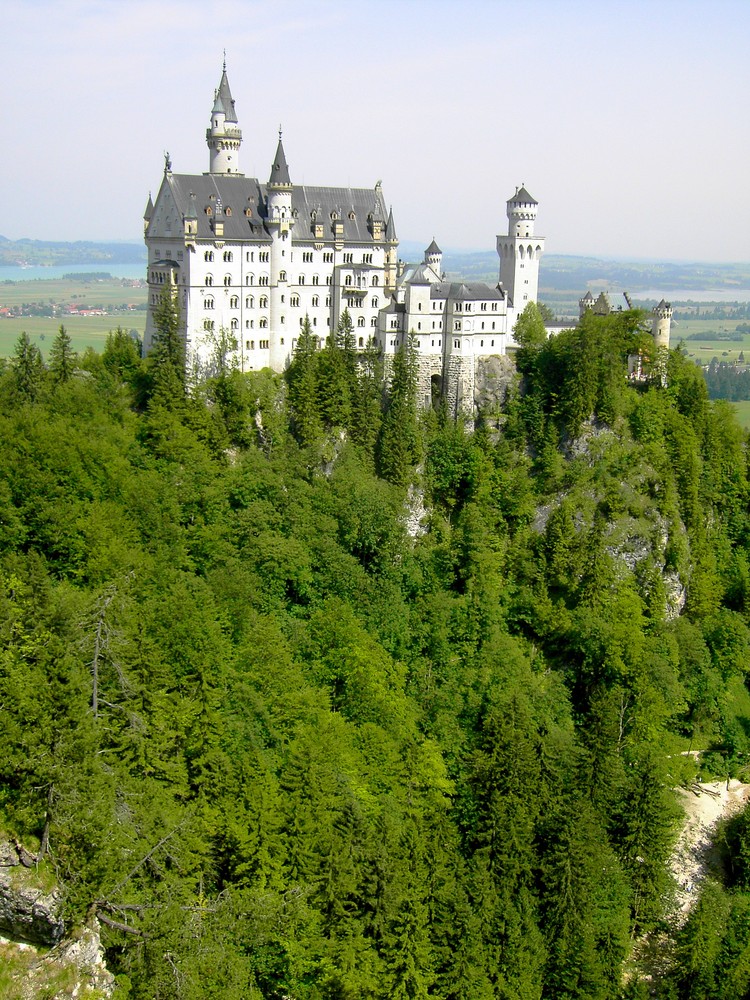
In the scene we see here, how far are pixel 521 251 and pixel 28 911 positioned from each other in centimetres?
5435

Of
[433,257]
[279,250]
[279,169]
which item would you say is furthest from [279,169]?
[433,257]

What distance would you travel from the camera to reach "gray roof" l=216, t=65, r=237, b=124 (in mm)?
68500

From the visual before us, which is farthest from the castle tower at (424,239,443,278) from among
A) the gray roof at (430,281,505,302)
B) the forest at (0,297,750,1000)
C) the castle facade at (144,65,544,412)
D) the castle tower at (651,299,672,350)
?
the castle tower at (651,299,672,350)

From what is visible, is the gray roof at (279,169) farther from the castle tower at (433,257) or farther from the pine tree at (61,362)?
the pine tree at (61,362)

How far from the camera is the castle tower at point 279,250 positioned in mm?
65125

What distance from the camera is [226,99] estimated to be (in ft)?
225

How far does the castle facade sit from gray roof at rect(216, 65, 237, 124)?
8 centimetres

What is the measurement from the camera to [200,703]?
41344 millimetres

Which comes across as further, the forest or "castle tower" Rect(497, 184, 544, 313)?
"castle tower" Rect(497, 184, 544, 313)

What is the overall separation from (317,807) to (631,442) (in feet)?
119

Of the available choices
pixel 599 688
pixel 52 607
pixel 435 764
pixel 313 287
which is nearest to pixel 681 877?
pixel 599 688

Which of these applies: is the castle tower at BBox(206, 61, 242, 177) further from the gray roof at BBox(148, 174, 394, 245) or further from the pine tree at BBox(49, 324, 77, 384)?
the pine tree at BBox(49, 324, 77, 384)

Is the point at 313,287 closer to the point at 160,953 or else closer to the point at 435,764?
the point at 435,764

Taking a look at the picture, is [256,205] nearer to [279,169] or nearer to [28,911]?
[279,169]
